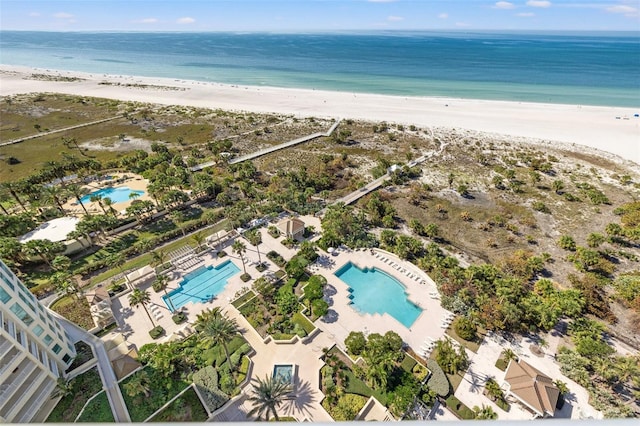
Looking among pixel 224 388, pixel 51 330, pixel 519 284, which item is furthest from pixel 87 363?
pixel 519 284

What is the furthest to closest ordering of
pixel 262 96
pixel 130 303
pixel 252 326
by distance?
1. pixel 262 96
2. pixel 130 303
3. pixel 252 326

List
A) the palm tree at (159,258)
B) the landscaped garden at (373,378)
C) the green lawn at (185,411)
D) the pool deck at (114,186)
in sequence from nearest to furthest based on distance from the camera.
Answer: the green lawn at (185,411) < the landscaped garden at (373,378) < the palm tree at (159,258) < the pool deck at (114,186)

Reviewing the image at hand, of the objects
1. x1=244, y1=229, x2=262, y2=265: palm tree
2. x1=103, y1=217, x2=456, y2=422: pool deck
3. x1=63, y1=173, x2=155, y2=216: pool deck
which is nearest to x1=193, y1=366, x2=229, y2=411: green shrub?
x1=103, y1=217, x2=456, y2=422: pool deck

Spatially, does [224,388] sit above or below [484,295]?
below

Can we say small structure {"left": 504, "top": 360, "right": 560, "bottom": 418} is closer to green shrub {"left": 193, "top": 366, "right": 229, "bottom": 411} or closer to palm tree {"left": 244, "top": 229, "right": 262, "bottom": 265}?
green shrub {"left": 193, "top": 366, "right": 229, "bottom": 411}

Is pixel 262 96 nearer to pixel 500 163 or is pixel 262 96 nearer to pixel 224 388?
pixel 500 163

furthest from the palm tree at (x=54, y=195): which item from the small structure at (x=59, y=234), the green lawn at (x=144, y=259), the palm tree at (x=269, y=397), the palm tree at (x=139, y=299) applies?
the palm tree at (x=269, y=397)

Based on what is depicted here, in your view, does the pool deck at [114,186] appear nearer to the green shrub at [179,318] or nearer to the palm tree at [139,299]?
the palm tree at [139,299]
